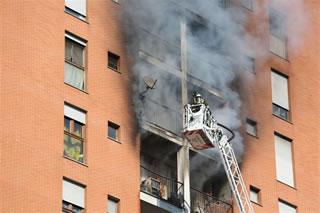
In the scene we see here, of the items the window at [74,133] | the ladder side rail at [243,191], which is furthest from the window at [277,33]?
the window at [74,133]

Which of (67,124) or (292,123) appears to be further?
(292,123)

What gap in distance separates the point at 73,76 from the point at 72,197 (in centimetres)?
364

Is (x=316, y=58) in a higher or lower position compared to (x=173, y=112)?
higher

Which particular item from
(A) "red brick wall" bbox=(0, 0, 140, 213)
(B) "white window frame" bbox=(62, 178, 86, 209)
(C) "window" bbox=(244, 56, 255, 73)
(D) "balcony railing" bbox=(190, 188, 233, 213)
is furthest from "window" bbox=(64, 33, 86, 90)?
(C) "window" bbox=(244, 56, 255, 73)

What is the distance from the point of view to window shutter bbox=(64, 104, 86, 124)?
37406 millimetres

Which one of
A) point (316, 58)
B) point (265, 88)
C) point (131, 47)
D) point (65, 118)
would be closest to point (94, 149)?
point (65, 118)

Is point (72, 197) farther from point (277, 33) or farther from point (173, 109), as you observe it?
Result: point (277, 33)

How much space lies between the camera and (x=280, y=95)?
150 feet

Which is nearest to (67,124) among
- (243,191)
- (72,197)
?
(72,197)

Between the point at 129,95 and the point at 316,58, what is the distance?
34.3 ft

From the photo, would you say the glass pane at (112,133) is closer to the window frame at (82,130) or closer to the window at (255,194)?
the window frame at (82,130)

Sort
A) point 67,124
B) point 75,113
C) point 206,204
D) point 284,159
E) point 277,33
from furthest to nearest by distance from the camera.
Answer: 1. point 277,33
2. point 284,159
3. point 206,204
4. point 75,113
5. point 67,124

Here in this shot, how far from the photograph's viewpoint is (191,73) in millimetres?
41969

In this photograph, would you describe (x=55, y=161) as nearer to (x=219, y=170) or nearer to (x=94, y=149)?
(x=94, y=149)
